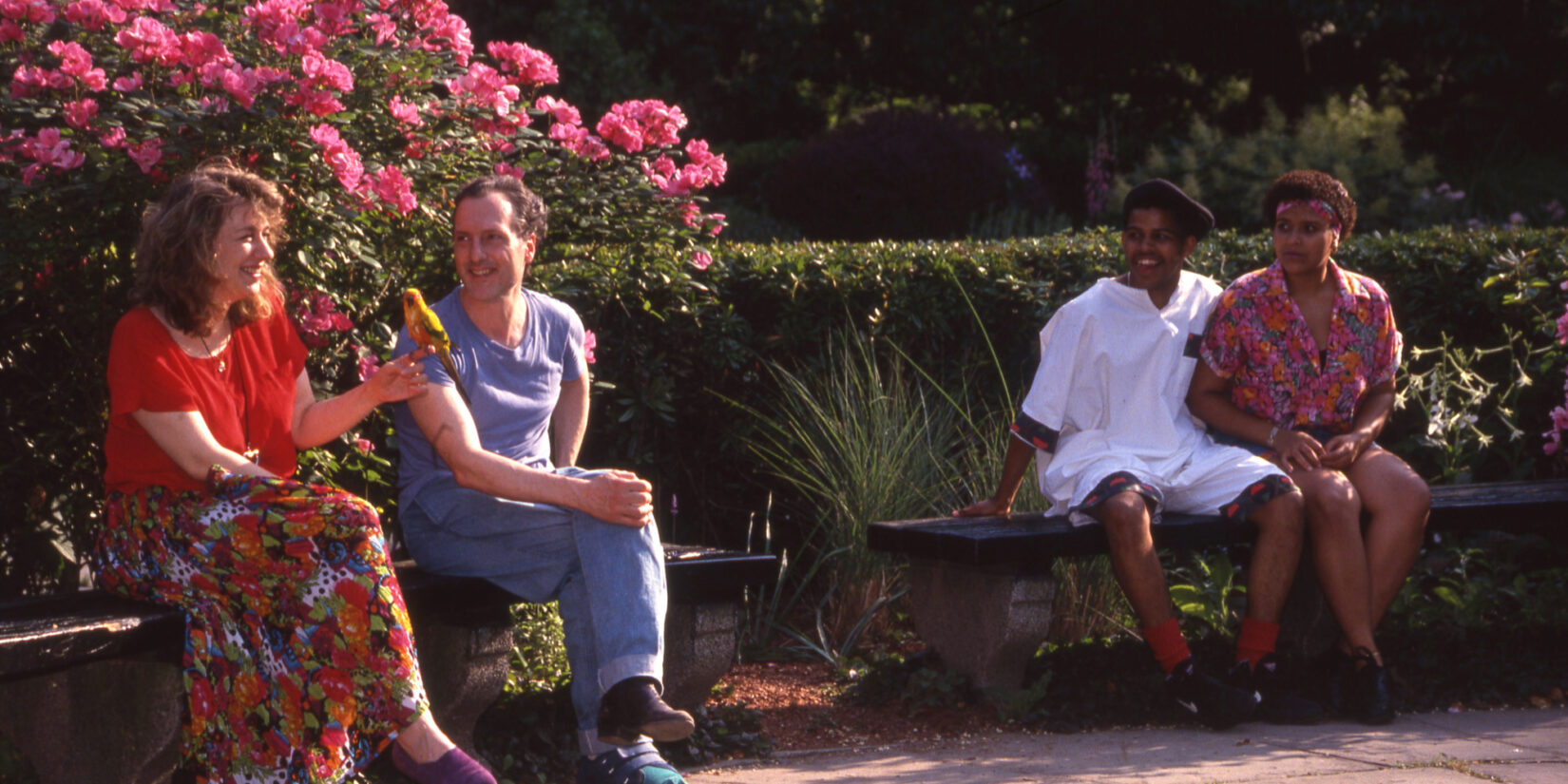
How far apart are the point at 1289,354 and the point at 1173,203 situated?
1.82 ft

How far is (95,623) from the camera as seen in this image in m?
2.87

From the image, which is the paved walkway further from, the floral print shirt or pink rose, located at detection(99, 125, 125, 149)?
pink rose, located at detection(99, 125, 125, 149)

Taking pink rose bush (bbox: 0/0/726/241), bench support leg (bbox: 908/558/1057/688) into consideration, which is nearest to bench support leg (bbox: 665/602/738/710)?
bench support leg (bbox: 908/558/1057/688)

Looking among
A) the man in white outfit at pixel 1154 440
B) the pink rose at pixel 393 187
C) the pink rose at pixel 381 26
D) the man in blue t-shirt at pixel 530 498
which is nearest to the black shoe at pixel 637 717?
the man in blue t-shirt at pixel 530 498

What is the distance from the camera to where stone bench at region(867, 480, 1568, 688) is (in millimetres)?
3893

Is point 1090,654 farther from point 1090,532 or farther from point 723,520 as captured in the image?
point 723,520

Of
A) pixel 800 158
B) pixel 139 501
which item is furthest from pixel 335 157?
pixel 800 158

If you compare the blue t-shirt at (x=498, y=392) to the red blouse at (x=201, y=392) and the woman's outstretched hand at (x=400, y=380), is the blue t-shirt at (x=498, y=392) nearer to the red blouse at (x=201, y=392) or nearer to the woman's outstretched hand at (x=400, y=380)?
the woman's outstretched hand at (x=400, y=380)

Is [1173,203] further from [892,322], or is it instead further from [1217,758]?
[1217,758]

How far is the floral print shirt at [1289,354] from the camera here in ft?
14.0

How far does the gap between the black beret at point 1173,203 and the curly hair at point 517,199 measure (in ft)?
5.18

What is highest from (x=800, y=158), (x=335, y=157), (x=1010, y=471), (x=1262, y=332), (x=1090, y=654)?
(x=800, y=158)

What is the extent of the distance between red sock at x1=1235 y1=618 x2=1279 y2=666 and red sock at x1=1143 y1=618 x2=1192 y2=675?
20 cm

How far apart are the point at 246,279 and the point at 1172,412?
248 centimetres
